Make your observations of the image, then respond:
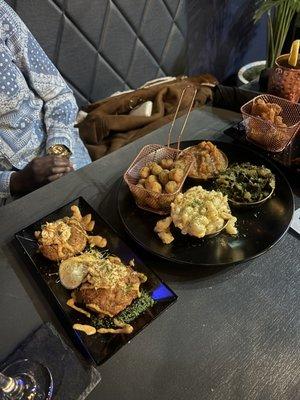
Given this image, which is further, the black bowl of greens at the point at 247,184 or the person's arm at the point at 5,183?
the person's arm at the point at 5,183

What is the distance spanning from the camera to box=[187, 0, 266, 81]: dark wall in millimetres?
2557

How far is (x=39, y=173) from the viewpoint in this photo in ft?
4.48

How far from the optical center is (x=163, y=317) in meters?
0.84

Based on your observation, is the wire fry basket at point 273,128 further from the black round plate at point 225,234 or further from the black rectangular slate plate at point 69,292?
the black rectangular slate plate at point 69,292

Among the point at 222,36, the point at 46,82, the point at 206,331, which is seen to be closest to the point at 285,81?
the point at 46,82

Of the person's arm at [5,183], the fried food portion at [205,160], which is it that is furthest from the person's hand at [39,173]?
the fried food portion at [205,160]

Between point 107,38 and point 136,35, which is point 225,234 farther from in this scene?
point 136,35

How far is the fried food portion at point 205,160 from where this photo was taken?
1186mm

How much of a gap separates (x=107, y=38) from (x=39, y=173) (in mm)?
1132

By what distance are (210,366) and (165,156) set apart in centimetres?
71

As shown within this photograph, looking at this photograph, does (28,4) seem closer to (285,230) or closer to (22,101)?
(22,101)

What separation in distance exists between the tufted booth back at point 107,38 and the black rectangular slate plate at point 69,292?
1.17 m

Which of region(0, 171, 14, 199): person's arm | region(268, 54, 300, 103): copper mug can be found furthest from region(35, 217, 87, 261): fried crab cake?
region(268, 54, 300, 103): copper mug

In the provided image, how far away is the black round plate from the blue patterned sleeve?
1.94 ft
